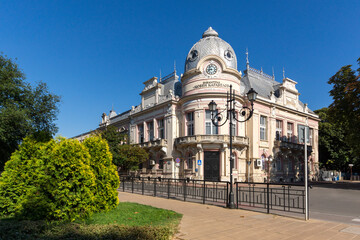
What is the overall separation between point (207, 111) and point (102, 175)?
76.1ft

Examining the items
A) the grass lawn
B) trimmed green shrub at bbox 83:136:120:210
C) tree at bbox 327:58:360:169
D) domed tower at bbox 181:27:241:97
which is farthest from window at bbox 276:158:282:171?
the grass lawn

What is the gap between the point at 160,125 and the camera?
122 ft

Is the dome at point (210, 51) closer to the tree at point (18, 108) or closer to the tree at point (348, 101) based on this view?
the tree at point (348, 101)

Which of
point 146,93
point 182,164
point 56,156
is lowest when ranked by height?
point 182,164

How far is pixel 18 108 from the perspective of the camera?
21.3 meters

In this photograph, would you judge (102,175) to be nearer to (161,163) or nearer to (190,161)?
(190,161)

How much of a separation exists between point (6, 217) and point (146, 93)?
108 feet

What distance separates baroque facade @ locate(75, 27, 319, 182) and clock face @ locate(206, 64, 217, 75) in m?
0.11

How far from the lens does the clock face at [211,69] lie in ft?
103

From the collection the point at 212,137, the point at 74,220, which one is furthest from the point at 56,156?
the point at 212,137

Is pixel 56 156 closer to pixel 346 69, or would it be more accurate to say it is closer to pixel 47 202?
pixel 47 202

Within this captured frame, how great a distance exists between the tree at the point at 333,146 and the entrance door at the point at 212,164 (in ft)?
84.4

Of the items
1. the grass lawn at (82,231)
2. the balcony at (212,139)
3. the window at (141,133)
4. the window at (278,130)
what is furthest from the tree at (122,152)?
the grass lawn at (82,231)

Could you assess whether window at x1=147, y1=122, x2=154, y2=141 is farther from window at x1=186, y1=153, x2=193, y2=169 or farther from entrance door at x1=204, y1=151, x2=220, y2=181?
entrance door at x1=204, y1=151, x2=220, y2=181
